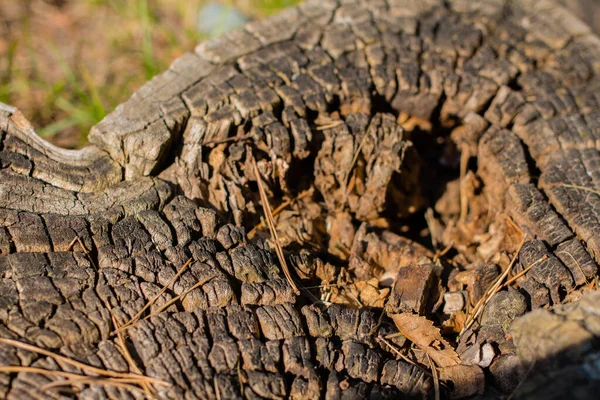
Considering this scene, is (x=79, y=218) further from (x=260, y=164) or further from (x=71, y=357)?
(x=260, y=164)

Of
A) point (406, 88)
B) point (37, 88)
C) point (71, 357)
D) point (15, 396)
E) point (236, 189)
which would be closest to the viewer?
point (15, 396)

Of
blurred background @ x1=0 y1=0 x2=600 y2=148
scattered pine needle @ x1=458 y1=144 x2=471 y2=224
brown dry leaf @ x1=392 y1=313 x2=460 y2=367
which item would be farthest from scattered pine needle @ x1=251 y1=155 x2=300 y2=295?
blurred background @ x1=0 y1=0 x2=600 y2=148

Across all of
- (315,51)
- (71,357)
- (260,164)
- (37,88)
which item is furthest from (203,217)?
(37,88)

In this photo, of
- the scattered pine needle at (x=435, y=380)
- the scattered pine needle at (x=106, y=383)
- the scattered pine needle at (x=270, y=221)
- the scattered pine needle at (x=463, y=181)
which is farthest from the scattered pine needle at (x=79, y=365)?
the scattered pine needle at (x=463, y=181)

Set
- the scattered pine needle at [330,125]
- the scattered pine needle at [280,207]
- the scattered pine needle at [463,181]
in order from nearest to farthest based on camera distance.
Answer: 1. the scattered pine needle at [280,207]
2. the scattered pine needle at [330,125]
3. the scattered pine needle at [463,181]

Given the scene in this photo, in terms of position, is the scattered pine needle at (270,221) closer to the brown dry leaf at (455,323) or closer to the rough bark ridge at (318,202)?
the rough bark ridge at (318,202)

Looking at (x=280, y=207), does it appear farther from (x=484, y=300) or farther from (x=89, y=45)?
(x=89, y=45)
